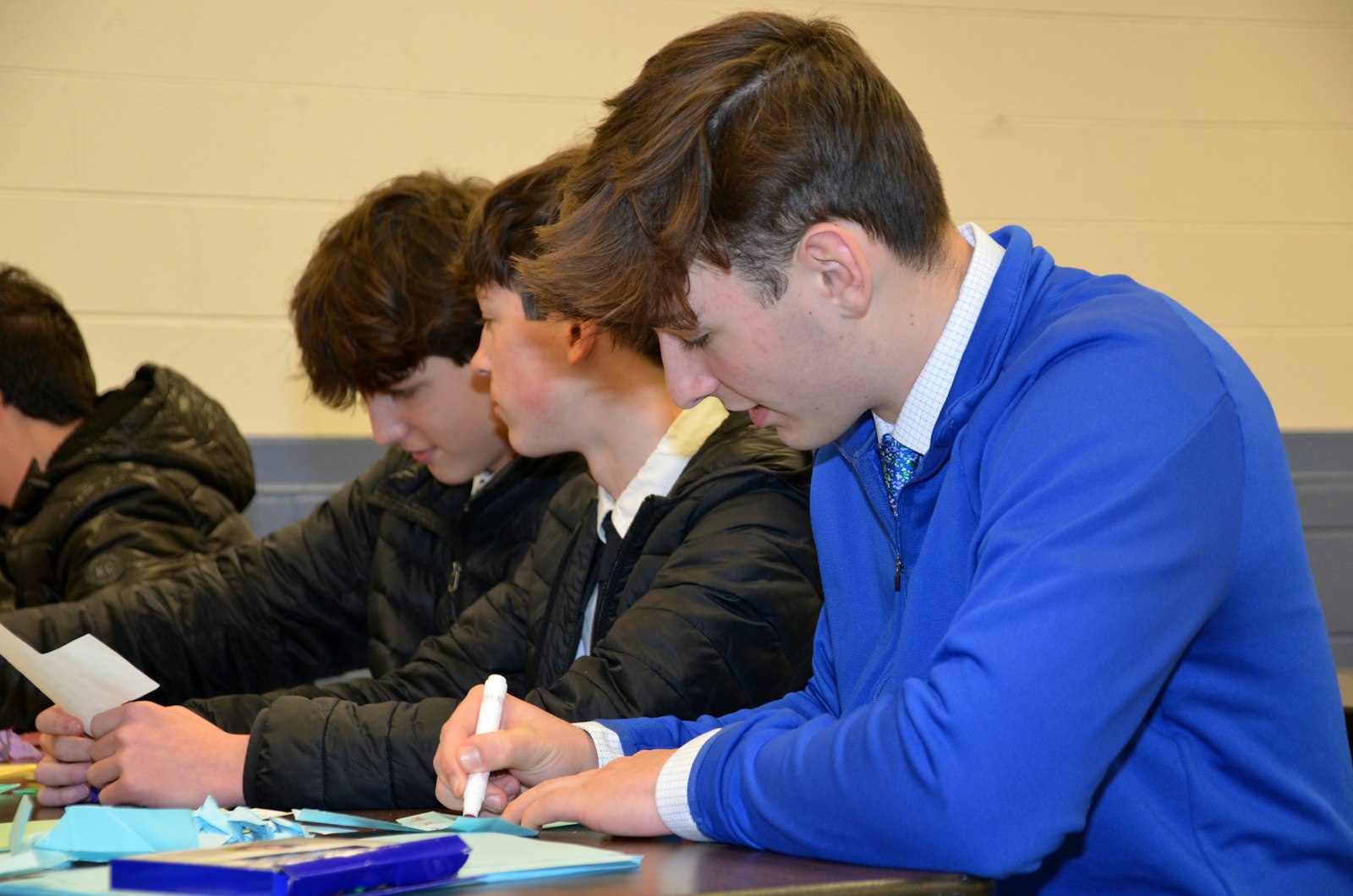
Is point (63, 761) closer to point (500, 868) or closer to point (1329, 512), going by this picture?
point (500, 868)

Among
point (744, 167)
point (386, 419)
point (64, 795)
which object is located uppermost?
point (744, 167)

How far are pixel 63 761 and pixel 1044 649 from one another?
38.6 inches

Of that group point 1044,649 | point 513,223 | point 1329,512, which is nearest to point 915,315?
point 1044,649

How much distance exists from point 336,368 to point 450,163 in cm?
109

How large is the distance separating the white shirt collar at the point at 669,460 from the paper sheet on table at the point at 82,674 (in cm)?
53

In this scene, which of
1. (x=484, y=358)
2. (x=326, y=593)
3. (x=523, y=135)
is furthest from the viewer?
(x=523, y=135)

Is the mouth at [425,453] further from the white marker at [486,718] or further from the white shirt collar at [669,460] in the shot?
the white marker at [486,718]

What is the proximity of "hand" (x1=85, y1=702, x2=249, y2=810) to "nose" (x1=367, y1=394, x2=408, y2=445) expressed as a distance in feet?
2.21

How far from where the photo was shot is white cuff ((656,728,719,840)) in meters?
0.90

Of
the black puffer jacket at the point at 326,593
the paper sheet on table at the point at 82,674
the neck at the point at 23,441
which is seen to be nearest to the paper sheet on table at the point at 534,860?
the paper sheet on table at the point at 82,674

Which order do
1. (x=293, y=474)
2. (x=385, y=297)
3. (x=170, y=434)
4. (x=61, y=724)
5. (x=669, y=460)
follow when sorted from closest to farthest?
(x=61, y=724) < (x=669, y=460) < (x=385, y=297) < (x=170, y=434) < (x=293, y=474)

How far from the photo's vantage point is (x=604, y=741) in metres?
1.11

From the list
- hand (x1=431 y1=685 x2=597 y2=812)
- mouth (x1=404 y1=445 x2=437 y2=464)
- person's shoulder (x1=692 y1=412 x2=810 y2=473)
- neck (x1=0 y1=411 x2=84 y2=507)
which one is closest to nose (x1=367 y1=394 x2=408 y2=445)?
mouth (x1=404 y1=445 x2=437 y2=464)

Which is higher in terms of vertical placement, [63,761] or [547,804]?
[547,804]
